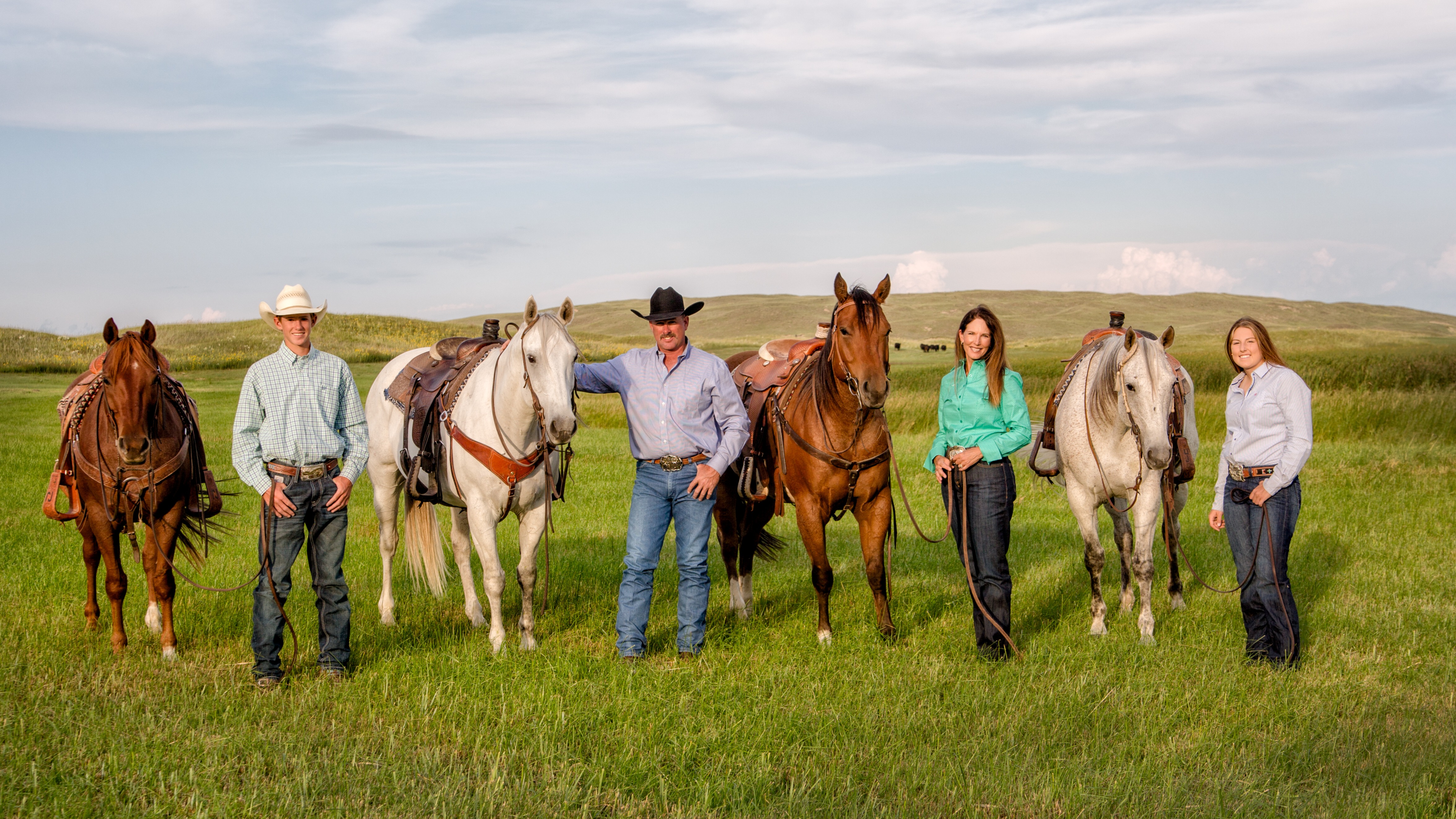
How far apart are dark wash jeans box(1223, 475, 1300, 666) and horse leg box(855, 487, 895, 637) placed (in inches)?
83.1

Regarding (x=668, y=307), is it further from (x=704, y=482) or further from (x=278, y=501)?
(x=278, y=501)

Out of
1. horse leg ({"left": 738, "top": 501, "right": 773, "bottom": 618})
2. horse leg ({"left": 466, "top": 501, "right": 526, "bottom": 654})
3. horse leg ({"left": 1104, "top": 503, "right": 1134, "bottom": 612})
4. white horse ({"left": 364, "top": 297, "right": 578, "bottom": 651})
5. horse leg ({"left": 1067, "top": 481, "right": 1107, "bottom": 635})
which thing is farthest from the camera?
horse leg ({"left": 738, "top": 501, "right": 773, "bottom": 618})

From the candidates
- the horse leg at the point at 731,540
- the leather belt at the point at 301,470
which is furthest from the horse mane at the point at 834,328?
the leather belt at the point at 301,470

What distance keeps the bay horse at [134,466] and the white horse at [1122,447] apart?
604 cm

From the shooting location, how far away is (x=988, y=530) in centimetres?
595

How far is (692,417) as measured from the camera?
19.5ft

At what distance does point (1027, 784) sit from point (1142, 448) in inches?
108

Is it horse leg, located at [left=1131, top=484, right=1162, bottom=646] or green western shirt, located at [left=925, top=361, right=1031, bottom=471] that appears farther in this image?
horse leg, located at [left=1131, top=484, right=1162, bottom=646]

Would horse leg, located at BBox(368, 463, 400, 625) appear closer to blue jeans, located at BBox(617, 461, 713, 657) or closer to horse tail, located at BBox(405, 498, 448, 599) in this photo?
horse tail, located at BBox(405, 498, 448, 599)

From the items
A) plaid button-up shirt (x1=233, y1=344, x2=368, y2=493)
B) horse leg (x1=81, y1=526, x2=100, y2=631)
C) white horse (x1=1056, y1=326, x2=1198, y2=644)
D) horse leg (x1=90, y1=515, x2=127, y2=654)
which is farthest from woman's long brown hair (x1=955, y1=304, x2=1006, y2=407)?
horse leg (x1=81, y1=526, x2=100, y2=631)

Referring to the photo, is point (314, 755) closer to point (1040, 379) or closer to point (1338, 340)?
point (1040, 379)

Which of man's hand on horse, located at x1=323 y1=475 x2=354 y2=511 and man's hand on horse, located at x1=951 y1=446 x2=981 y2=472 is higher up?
man's hand on horse, located at x1=951 y1=446 x2=981 y2=472

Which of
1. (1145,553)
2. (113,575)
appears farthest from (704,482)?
(113,575)

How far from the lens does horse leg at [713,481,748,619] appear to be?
7.53m
